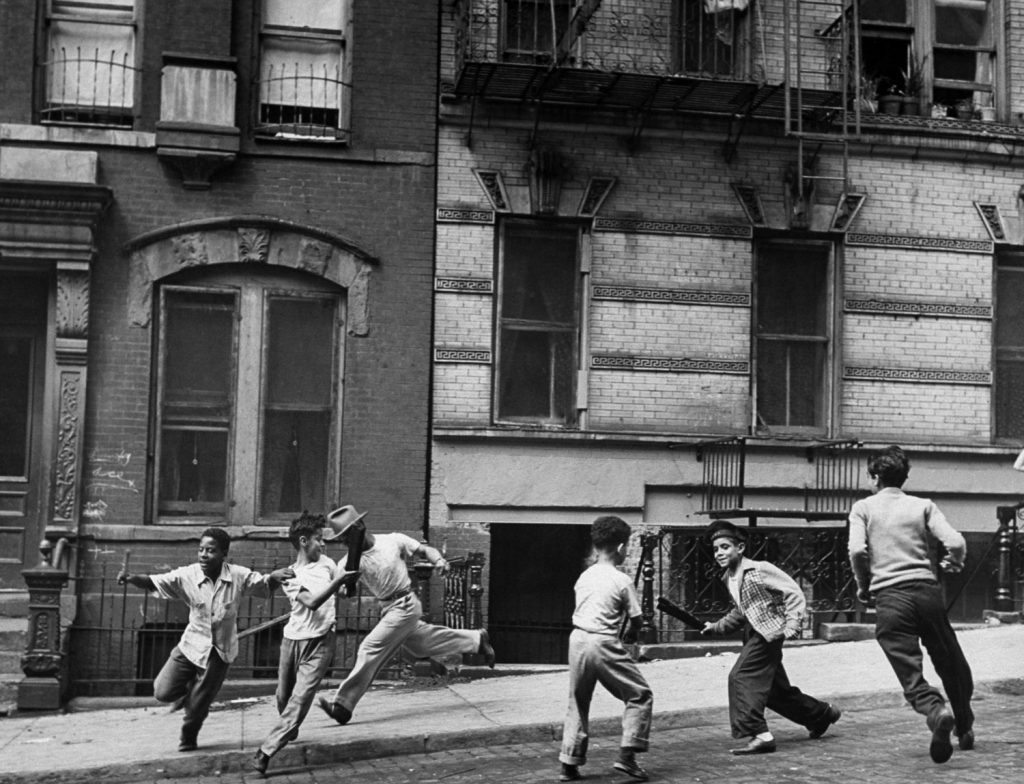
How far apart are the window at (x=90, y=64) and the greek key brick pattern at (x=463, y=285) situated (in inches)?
135

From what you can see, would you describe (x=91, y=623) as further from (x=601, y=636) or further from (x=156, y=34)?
(x=601, y=636)

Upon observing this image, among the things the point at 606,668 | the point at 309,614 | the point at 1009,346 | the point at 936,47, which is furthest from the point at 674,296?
the point at 606,668

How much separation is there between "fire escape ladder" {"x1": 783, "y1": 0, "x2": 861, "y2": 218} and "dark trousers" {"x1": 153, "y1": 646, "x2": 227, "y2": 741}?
7899mm

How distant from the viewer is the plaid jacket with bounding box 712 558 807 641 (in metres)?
8.86

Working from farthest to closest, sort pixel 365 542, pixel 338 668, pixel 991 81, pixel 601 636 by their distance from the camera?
pixel 991 81 → pixel 338 668 → pixel 365 542 → pixel 601 636

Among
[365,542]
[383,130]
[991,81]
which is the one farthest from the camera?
[991,81]

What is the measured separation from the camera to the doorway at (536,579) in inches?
568

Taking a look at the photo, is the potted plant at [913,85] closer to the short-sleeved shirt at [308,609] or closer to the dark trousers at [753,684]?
the dark trousers at [753,684]

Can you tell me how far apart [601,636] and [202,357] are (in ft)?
22.9

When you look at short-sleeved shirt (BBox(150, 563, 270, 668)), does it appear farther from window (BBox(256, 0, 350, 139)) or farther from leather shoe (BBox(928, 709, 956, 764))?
window (BBox(256, 0, 350, 139))

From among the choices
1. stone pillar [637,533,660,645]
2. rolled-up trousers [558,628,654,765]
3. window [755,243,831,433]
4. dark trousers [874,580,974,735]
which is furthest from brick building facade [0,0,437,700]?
dark trousers [874,580,974,735]

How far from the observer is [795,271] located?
50.1ft

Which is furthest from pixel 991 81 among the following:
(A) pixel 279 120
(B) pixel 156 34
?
(B) pixel 156 34

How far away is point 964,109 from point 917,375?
3.04m
